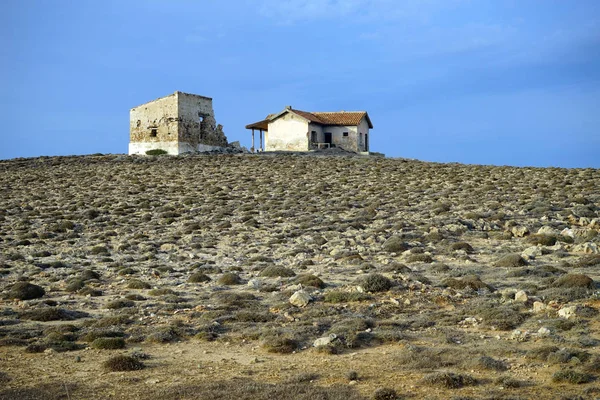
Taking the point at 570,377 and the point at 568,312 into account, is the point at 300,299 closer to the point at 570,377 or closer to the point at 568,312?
the point at 568,312

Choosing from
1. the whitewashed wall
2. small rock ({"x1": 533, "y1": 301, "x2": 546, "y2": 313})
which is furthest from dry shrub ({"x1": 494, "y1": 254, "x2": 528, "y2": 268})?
the whitewashed wall

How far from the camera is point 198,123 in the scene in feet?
198

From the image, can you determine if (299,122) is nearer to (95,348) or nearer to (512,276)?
(512,276)

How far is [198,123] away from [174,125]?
292cm

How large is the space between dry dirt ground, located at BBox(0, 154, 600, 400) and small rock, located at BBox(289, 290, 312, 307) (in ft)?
0.30

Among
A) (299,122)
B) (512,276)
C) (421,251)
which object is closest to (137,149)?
(299,122)

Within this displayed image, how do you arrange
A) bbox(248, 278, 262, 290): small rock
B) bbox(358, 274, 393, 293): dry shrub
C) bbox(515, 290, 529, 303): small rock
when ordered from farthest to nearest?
1. bbox(248, 278, 262, 290): small rock
2. bbox(358, 274, 393, 293): dry shrub
3. bbox(515, 290, 529, 303): small rock

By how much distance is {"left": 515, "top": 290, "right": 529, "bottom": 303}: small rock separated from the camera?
605 inches

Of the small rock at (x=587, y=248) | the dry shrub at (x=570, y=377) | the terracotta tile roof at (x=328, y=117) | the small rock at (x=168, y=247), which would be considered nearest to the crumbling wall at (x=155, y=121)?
the terracotta tile roof at (x=328, y=117)

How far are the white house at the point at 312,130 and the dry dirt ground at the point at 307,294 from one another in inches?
1024

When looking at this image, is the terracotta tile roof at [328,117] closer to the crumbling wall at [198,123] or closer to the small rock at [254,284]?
the crumbling wall at [198,123]

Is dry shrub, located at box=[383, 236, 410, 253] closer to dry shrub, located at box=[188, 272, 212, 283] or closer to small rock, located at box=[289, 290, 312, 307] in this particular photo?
dry shrub, located at box=[188, 272, 212, 283]

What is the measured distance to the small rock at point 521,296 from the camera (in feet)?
50.4

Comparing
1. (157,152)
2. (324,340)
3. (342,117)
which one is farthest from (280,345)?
(342,117)
